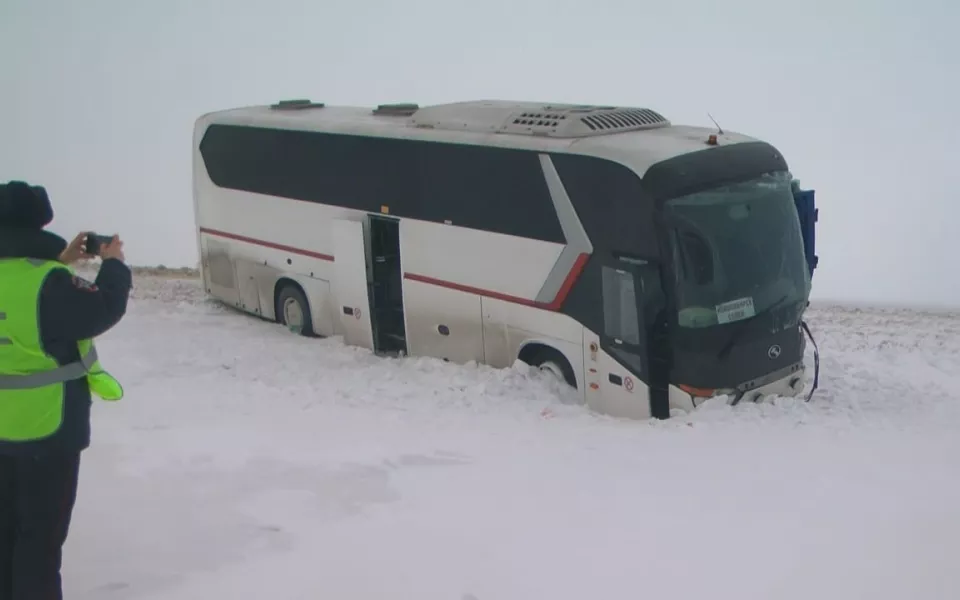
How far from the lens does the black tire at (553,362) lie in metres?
9.22

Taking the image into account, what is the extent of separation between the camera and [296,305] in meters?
12.6

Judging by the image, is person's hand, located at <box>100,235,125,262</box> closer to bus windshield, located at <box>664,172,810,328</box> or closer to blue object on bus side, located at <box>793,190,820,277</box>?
bus windshield, located at <box>664,172,810,328</box>

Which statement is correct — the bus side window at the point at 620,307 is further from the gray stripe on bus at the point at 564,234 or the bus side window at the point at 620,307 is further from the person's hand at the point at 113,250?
the person's hand at the point at 113,250

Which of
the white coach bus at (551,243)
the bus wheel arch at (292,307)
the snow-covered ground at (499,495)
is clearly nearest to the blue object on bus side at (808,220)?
the white coach bus at (551,243)

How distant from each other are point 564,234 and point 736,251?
1598 mm

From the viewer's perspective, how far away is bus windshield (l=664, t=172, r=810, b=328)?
8.05 m

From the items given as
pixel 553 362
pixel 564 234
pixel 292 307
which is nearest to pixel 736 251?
pixel 564 234

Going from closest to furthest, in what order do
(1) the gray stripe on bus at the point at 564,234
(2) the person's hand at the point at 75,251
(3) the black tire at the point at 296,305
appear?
(2) the person's hand at the point at 75,251 < (1) the gray stripe on bus at the point at 564,234 < (3) the black tire at the point at 296,305

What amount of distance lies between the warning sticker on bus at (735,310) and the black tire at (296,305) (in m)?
5.93

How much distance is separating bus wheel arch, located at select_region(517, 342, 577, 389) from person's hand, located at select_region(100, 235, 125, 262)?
5.42m

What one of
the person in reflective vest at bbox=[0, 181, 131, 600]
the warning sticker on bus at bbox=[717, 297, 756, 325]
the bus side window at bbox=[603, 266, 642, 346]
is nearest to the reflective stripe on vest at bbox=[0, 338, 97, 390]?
the person in reflective vest at bbox=[0, 181, 131, 600]

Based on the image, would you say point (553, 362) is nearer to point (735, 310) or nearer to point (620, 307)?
point (620, 307)

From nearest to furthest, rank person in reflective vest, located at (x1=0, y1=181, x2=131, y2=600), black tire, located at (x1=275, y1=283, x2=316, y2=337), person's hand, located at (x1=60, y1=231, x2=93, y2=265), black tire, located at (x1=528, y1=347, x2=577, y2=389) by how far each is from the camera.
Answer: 1. person in reflective vest, located at (x1=0, y1=181, x2=131, y2=600)
2. person's hand, located at (x1=60, y1=231, x2=93, y2=265)
3. black tire, located at (x1=528, y1=347, x2=577, y2=389)
4. black tire, located at (x1=275, y1=283, x2=316, y2=337)

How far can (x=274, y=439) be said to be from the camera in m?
7.27
